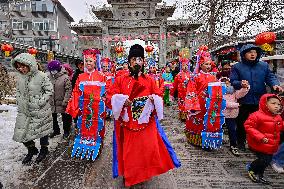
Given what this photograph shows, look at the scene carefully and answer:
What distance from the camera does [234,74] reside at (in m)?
5.11

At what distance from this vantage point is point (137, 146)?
12.0 feet

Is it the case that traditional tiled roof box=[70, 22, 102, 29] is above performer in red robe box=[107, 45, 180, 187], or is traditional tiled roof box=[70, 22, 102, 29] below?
above

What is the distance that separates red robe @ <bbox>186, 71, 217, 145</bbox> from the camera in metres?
5.51

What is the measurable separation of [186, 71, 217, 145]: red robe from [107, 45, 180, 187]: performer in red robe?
1857 millimetres

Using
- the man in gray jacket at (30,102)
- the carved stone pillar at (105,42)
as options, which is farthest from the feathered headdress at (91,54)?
the carved stone pillar at (105,42)

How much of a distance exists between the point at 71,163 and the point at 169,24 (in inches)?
1077

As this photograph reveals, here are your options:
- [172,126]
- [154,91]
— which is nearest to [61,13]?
[172,126]

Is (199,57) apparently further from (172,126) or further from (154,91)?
(172,126)

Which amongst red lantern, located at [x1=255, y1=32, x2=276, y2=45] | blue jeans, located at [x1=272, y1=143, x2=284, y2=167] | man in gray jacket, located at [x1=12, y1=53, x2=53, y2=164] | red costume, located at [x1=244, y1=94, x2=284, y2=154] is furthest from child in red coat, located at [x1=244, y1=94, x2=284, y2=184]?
man in gray jacket, located at [x1=12, y1=53, x2=53, y2=164]

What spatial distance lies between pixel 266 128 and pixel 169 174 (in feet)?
4.92

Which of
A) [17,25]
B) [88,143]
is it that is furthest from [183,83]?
[17,25]

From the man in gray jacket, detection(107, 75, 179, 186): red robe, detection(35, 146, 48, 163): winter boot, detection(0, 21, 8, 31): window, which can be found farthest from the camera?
detection(0, 21, 8, 31): window

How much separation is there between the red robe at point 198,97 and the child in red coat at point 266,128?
1.65 m

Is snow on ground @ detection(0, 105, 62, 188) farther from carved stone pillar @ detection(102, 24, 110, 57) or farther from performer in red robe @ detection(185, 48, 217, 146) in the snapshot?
carved stone pillar @ detection(102, 24, 110, 57)
